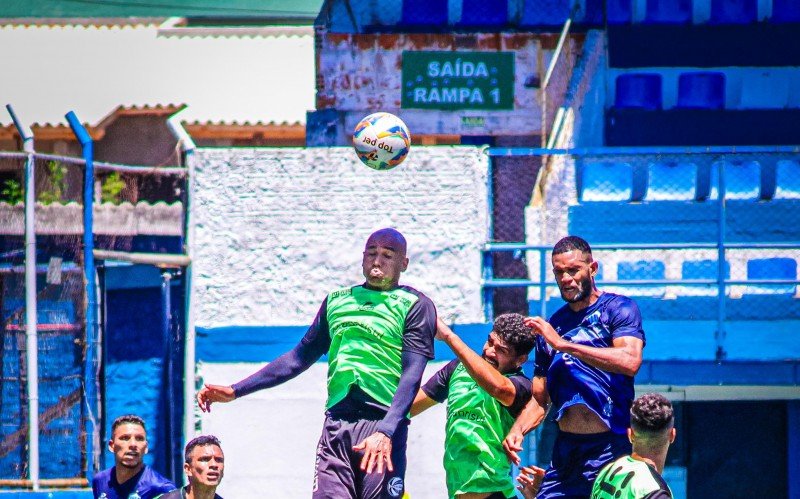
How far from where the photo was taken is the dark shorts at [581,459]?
6.90 m

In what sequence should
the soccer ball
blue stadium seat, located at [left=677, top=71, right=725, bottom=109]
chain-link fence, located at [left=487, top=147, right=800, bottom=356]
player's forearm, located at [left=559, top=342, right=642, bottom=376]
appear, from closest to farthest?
1. player's forearm, located at [left=559, top=342, right=642, bottom=376]
2. the soccer ball
3. chain-link fence, located at [left=487, top=147, right=800, bottom=356]
4. blue stadium seat, located at [left=677, top=71, right=725, bottom=109]

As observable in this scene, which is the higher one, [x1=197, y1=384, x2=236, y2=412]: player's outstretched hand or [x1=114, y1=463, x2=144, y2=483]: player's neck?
[x1=197, y1=384, x2=236, y2=412]: player's outstretched hand

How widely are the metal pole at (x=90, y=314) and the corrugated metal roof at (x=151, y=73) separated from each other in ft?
20.1

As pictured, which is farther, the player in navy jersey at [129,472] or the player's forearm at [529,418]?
the player in navy jersey at [129,472]

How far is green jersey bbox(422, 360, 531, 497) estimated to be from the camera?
7.37 m

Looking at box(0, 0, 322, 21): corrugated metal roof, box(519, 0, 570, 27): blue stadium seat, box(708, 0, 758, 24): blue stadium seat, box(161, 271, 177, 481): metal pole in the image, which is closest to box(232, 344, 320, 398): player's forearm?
box(161, 271, 177, 481): metal pole

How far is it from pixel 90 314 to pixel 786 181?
6.04 meters

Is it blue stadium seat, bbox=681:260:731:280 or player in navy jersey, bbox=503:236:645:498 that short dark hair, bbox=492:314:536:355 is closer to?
player in navy jersey, bbox=503:236:645:498

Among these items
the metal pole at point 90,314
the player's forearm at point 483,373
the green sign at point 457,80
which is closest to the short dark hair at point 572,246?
the player's forearm at point 483,373

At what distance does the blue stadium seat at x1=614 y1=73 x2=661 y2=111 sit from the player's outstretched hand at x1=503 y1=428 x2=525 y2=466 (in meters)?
7.39

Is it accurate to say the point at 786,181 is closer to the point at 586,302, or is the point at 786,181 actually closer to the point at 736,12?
the point at 736,12

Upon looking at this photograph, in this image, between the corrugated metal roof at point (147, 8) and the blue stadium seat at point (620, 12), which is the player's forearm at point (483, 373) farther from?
the corrugated metal roof at point (147, 8)

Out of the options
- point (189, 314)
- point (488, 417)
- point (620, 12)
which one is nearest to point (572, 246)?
point (488, 417)

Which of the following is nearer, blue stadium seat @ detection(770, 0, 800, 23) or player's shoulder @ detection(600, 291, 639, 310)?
player's shoulder @ detection(600, 291, 639, 310)
